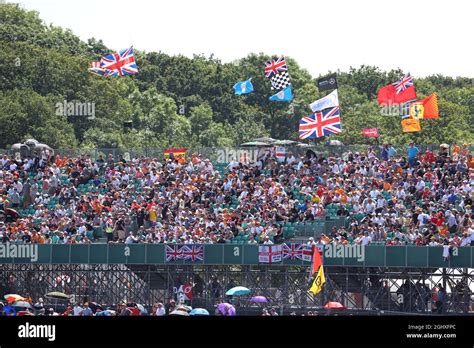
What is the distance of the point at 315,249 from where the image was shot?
36.0 metres

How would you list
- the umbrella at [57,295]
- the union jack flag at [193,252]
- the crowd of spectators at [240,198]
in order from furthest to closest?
the union jack flag at [193,252] < the crowd of spectators at [240,198] < the umbrella at [57,295]

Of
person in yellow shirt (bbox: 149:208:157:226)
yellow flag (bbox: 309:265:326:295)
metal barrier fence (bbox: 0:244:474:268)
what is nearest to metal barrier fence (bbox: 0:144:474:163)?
person in yellow shirt (bbox: 149:208:157:226)

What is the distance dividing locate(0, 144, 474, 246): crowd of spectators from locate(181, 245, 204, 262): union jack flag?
0.94 meters

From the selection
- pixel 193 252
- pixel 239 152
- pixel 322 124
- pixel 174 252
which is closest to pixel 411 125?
pixel 322 124

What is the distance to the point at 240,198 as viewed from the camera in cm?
Answer: 4228

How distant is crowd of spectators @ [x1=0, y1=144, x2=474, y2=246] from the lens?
38250 millimetres

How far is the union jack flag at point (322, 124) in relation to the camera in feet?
156

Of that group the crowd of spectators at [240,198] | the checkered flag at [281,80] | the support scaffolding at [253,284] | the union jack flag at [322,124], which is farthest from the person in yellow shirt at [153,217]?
the checkered flag at [281,80]

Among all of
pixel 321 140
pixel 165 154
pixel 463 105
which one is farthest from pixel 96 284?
pixel 463 105

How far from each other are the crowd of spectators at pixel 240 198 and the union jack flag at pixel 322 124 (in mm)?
3316

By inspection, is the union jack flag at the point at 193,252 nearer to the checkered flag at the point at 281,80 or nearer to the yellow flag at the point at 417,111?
the yellow flag at the point at 417,111

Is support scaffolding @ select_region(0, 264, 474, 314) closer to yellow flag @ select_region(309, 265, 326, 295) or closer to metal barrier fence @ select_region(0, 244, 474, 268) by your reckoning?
metal barrier fence @ select_region(0, 244, 474, 268)
